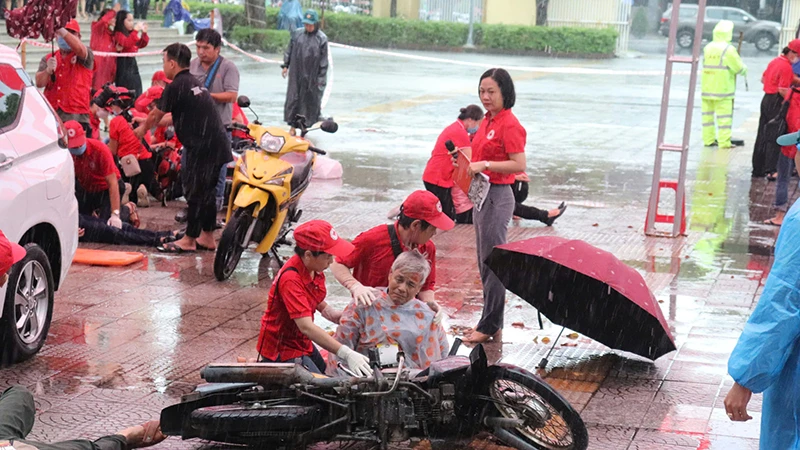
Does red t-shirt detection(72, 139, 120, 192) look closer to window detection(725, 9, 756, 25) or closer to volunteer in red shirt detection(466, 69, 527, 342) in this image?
volunteer in red shirt detection(466, 69, 527, 342)

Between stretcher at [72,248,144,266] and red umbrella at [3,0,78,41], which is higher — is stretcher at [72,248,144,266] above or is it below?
below

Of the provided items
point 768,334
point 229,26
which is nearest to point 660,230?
point 768,334

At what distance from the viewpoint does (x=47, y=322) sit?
726 cm

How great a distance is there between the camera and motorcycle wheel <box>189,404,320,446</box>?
17.5 feet

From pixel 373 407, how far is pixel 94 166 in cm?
556

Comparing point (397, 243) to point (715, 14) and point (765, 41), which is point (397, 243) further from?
point (715, 14)

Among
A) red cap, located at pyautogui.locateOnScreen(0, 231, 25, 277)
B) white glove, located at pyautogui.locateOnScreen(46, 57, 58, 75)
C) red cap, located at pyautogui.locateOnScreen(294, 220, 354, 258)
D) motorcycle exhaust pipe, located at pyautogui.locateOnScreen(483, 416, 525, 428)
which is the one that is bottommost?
motorcycle exhaust pipe, located at pyautogui.locateOnScreen(483, 416, 525, 428)

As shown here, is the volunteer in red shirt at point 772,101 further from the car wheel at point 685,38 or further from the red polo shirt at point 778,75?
the car wheel at point 685,38

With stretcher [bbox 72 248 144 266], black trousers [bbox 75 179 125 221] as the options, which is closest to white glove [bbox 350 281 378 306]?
stretcher [bbox 72 248 144 266]

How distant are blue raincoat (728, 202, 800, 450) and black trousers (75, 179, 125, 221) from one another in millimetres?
7384

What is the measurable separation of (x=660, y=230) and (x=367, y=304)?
257 inches

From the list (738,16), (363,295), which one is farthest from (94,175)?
(738,16)

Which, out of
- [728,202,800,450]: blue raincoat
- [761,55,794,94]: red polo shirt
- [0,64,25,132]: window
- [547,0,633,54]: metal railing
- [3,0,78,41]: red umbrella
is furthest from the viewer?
[547,0,633,54]: metal railing

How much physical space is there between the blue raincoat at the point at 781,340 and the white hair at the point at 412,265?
2.22 m
